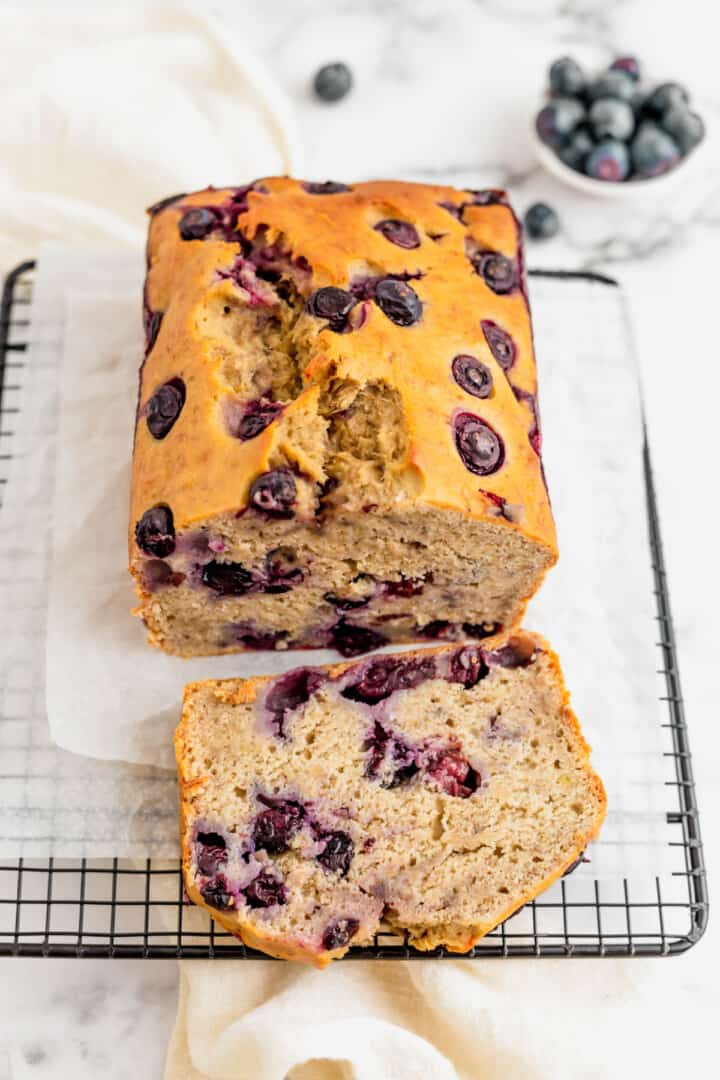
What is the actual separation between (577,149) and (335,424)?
6.72ft

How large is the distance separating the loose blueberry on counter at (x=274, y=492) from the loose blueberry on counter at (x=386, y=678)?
0.59m

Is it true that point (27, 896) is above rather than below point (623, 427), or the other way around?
below

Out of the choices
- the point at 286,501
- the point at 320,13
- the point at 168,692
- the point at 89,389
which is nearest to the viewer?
the point at 286,501

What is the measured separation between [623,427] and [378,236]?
3.78 ft

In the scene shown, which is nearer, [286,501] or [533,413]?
[286,501]

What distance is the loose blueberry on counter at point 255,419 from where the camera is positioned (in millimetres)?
3760

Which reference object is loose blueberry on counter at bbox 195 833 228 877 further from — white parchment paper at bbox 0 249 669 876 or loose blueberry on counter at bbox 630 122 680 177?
loose blueberry on counter at bbox 630 122 680 177

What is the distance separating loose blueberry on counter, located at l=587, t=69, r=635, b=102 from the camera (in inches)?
204

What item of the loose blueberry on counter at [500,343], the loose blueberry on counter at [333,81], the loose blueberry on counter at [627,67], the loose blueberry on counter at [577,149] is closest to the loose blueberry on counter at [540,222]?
the loose blueberry on counter at [577,149]

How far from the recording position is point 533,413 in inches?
161

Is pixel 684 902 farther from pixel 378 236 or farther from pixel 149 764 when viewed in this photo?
pixel 378 236

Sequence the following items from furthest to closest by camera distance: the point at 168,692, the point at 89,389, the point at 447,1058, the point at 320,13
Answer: the point at 320,13, the point at 89,389, the point at 168,692, the point at 447,1058

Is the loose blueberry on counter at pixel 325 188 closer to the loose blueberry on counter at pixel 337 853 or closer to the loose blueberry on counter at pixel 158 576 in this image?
the loose blueberry on counter at pixel 158 576

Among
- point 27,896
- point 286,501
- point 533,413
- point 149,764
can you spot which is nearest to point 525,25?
point 533,413
